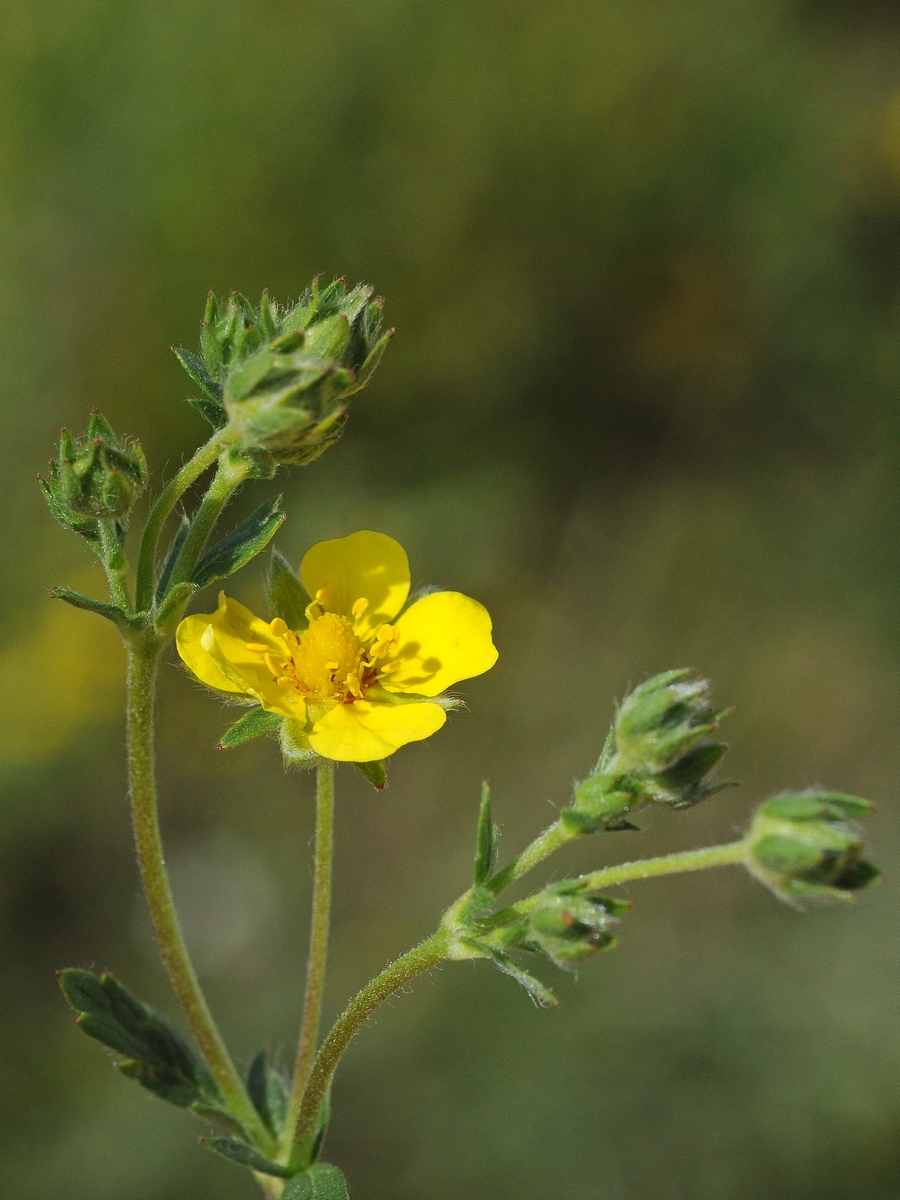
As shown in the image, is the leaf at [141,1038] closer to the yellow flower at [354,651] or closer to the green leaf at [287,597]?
the yellow flower at [354,651]

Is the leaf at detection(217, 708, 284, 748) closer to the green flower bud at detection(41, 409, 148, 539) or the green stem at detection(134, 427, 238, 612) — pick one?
the green stem at detection(134, 427, 238, 612)

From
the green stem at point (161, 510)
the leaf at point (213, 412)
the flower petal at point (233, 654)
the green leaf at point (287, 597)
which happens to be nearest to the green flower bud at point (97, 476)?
the green stem at point (161, 510)

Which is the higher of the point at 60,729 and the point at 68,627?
the point at 68,627

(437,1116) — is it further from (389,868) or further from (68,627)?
(68,627)

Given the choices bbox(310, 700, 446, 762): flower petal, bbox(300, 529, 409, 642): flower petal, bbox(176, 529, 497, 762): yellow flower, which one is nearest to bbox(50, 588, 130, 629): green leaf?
bbox(176, 529, 497, 762): yellow flower

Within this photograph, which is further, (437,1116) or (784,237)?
(784,237)

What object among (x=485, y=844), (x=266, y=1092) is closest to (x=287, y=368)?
(x=485, y=844)

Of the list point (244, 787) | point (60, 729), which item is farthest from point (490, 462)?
point (60, 729)
